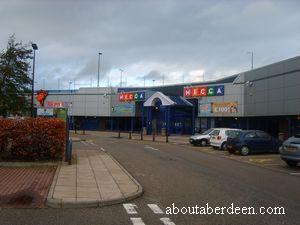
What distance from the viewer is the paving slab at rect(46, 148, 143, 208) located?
10578 millimetres

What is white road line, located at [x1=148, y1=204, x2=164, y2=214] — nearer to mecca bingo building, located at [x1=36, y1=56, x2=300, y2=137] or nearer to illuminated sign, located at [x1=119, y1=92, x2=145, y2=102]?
mecca bingo building, located at [x1=36, y1=56, x2=300, y2=137]

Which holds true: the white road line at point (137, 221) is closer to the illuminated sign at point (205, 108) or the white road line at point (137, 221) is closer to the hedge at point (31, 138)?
the hedge at point (31, 138)

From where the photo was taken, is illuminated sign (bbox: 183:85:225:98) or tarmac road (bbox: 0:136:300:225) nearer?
tarmac road (bbox: 0:136:300:225)

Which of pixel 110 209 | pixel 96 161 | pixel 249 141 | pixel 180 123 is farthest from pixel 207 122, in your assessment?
pixel 110 209

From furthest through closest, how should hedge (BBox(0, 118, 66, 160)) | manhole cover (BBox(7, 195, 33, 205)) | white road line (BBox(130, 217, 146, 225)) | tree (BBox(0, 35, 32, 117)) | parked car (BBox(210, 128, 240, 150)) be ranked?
1. parked car (BBox(210, 128, 240, 150))
2. tree (BBox(0, 35, 32, 117))
3. hedge (BBox(0, 118, 66, 160))
4. manhole cover (BBox(7, 195, 33, 205))
5. white road line (BBox(130, 217, 146, 225))

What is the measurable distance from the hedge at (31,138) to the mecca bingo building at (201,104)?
78.3 ft

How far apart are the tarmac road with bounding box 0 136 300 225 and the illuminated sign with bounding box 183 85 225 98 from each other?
33535 mm

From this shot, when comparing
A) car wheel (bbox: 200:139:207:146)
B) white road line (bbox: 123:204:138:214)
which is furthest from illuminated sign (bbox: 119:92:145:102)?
white road line (bbox: 123:204:138:214)

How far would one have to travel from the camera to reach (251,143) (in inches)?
1119

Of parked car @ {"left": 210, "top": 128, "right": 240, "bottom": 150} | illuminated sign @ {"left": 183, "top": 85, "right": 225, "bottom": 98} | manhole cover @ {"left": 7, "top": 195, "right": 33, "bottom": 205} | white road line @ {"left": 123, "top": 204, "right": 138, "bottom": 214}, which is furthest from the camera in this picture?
illuminated sign @ {"left": 183, "top": 85, "right": 225, "bottom": 98}

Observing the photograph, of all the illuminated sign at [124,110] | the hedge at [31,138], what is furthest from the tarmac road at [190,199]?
the illuminated sign at [124,110]

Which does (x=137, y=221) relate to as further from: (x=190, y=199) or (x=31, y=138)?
(x=31, y=138)

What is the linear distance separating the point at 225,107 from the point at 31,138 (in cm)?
3561

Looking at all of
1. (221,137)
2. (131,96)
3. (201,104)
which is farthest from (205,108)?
(221,137)
